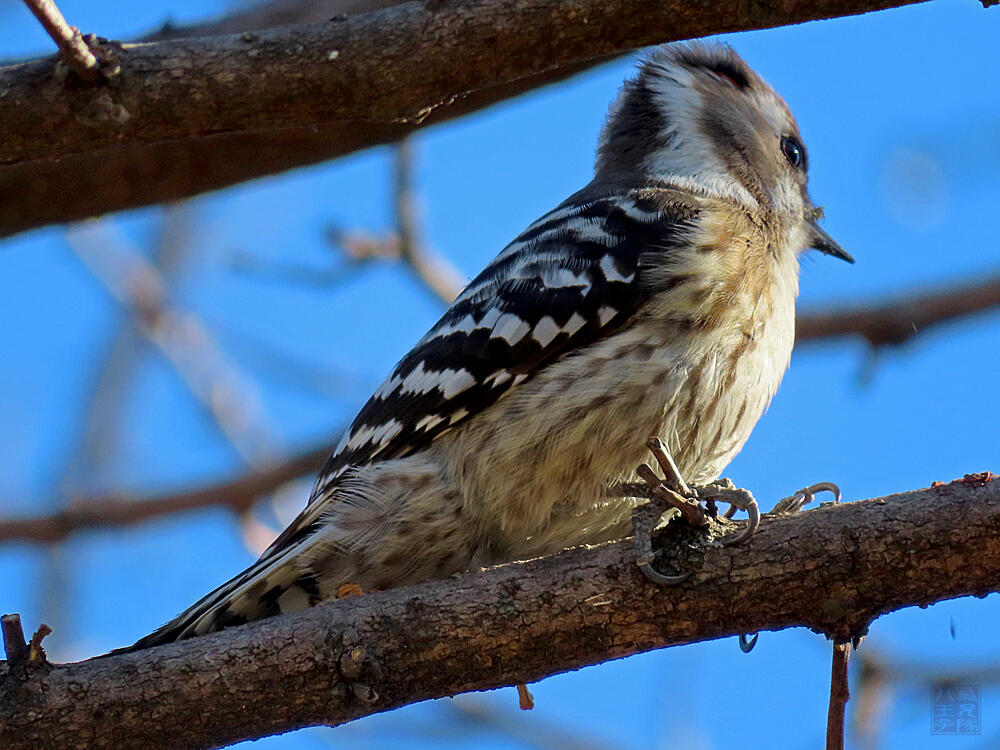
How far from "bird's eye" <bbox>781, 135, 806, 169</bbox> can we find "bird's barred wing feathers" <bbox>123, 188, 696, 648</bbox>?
1058 mm

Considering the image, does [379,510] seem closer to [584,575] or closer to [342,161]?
[584,575]

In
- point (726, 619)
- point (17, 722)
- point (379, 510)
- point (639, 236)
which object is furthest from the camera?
point (639, 236)

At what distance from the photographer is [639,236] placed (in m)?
3.47

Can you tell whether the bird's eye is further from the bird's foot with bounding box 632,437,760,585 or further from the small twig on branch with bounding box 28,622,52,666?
the small twig on branch with bounding box 28,622,52,666

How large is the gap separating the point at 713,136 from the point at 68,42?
242 cm

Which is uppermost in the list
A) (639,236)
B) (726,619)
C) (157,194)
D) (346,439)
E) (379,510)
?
(157,194)

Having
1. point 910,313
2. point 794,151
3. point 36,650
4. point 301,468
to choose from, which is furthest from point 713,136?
point 36,650

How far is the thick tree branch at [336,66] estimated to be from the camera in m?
2.74

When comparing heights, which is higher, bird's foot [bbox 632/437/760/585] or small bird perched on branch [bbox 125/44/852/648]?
small bird perched on branch [bbox 125/44/852/648]

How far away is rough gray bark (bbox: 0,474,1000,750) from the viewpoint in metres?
2.49

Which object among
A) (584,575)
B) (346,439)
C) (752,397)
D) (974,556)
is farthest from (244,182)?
(974,556)

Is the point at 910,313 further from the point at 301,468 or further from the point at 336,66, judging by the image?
the point at 336,66

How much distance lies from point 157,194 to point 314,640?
2370 millimetres

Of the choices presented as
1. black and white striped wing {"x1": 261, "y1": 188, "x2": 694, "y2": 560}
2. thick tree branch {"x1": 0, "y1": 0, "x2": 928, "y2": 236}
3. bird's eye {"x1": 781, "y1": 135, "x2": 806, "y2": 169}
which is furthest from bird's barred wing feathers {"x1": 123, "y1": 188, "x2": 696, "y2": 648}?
bird's eye {"x1": 781, "y1": 135, "x2": 806, "y2": 169}
